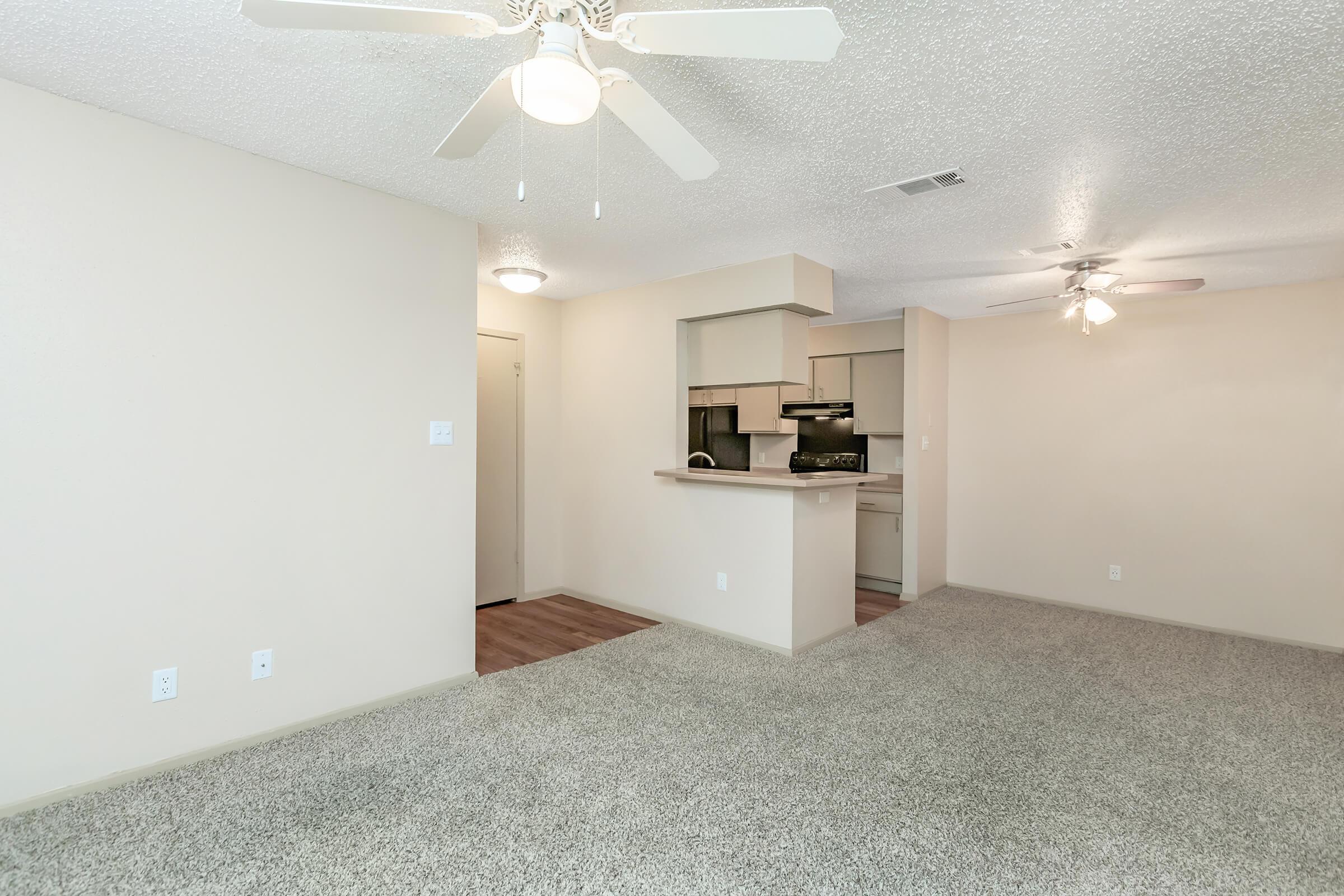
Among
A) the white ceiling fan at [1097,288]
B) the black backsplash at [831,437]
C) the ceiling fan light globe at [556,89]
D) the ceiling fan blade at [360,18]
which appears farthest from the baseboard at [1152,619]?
the ceiling fan blade at [360,18]

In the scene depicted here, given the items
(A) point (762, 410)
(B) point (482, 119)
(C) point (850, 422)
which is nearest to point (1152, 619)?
(C) point (850, 422)

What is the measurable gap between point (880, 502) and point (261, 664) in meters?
4.61

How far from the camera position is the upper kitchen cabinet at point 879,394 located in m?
5.45

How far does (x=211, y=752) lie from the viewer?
2445mm

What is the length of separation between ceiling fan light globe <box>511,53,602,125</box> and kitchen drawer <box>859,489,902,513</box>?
4.64 metres

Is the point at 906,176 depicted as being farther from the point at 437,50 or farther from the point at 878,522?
the point at 878,522

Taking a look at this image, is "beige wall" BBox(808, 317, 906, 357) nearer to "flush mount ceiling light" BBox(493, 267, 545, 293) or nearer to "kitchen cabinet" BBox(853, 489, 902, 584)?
"kitchen cabinet" BBox(853, 489, 902, 584)

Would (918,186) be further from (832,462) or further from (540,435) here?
(540,435)

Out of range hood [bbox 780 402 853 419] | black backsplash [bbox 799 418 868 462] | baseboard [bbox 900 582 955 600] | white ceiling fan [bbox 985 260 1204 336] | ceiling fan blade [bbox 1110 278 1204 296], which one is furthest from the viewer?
black backsplash [bbox 799 418 868 462]

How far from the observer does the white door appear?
185 inches

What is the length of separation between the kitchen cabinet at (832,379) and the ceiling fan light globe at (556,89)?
Result: 4.69 meters

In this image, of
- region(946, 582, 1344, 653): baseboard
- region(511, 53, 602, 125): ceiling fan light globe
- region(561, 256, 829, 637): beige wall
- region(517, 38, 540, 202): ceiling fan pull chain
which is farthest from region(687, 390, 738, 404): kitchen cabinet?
region(511, 53, 602, 125): ceiling fan light globe

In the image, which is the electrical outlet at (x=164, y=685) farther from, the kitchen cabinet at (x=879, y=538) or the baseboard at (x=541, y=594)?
the kitchen cabinet at (x=879, y=538)

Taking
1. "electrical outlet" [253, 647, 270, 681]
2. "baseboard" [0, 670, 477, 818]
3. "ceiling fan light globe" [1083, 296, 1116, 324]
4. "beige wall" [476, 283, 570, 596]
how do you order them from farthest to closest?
1. "beige wall" [476, 283, 570, 596]
2. "ceiling fan light globe" [1083, 296, 1116, 324]
3. "electrical outlet" [253, 647, 270, 681]
4. "baseboard" [0, 670, 477, 818]
